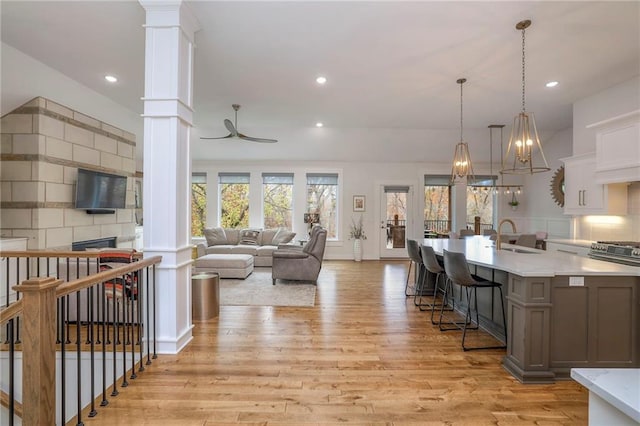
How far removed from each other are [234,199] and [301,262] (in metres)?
3.90

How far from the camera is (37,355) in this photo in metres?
1.48

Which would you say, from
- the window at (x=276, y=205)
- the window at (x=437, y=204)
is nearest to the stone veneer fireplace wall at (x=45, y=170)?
the window at (x=276, y=205)

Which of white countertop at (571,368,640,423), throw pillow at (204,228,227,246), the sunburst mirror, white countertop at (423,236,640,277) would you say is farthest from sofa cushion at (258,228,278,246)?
white countertop at (571,368,640,423)

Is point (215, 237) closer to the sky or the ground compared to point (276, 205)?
closer to the ground

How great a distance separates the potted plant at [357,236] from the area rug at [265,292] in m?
2.89

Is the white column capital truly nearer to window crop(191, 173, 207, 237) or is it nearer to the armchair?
the armchair

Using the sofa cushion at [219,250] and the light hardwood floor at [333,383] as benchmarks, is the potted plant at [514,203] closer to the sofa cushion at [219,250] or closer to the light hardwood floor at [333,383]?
the light hardwood floor at [333,383]

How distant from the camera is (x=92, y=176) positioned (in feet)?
15.7

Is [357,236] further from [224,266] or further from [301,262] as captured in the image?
[224,266]

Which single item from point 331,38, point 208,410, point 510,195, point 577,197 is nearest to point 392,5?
point 331,38

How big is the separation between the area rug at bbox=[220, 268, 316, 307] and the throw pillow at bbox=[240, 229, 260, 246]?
67.1 inches

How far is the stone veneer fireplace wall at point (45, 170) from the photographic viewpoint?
4012 mm

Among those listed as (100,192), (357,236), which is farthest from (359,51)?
(357,236)

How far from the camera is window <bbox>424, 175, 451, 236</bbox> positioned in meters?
8.34
